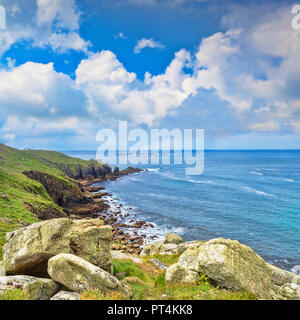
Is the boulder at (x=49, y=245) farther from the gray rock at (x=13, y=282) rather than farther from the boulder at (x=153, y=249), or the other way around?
the boulder at (x=153, y=249)

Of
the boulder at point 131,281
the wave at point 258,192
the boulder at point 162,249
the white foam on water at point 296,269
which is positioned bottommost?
the white foam on water at point 296,269

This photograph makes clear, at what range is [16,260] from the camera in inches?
464

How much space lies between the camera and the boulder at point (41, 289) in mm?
9430

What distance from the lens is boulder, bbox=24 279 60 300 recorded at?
943 cm

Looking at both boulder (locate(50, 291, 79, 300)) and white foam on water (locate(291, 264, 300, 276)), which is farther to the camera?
white foam on water (locate(291, 264, 300, 276))

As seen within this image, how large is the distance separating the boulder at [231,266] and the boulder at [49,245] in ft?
21.9

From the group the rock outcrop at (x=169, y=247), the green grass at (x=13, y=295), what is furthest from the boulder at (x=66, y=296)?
the rock outcrop at (x=169, y=247)

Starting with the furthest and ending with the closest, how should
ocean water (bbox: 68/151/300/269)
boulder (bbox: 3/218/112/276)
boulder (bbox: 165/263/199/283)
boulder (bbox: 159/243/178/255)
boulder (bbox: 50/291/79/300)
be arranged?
ocean water (bbox: 68/151/300/269), boulder (bbox: 159/243/178/255), boulder (bbox: 165/263/199/283), boulder (bbox: 3/218/112/276), boulder (bbox: 50/291/79/300)

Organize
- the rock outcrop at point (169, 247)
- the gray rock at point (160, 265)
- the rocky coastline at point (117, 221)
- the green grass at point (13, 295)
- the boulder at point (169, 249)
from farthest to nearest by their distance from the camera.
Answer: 1. the rocky coastline at point (117, 221)
2. the boulder at point (169, 249)
3. the rock outcrop at point (169, 247)
4. the gray rock at point (160, 265)
5. the green grass at point (13, 295)

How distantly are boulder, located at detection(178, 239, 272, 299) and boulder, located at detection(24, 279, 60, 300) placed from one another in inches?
343

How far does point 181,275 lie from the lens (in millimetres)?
13672

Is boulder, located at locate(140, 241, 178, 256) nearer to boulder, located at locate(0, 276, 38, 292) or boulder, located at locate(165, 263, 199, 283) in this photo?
boulder, located at locate(165, 263, 199, 283)

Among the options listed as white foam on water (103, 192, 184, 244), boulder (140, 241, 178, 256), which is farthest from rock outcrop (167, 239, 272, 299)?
white foam on water (103, 192, 184, 244)

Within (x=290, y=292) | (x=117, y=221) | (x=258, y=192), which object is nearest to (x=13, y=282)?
(x=290, y=292)
